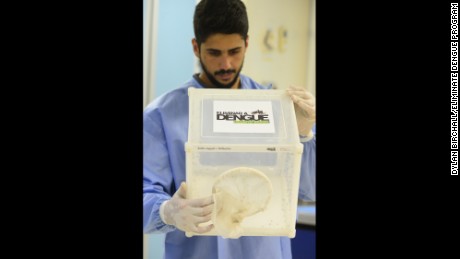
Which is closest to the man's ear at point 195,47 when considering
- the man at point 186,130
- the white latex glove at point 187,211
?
the man at point 186,130

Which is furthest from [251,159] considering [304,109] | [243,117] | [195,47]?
[195,47]

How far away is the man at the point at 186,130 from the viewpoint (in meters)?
1.21

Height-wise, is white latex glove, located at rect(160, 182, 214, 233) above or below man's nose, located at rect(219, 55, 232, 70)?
below

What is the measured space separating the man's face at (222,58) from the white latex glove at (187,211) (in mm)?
317

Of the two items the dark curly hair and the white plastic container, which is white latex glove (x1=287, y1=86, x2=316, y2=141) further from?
the dark curly hair

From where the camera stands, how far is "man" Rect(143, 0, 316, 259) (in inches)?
47.7

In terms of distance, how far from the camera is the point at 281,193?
1140 mm

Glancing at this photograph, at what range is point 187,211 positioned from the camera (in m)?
1.11

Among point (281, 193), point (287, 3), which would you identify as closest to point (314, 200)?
point (281, 193)

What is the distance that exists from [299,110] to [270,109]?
0.10m

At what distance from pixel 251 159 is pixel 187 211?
20cm

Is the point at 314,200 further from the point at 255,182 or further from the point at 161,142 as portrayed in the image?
the point at 161,142

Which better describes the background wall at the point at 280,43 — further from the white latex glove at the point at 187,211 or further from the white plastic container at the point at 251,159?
the white latex glove at the point at 187,211

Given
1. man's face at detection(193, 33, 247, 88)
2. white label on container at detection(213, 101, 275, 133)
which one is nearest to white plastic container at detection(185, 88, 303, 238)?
white label on container at detection(213, 101, 275, 133)
